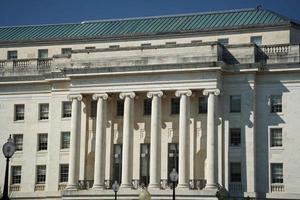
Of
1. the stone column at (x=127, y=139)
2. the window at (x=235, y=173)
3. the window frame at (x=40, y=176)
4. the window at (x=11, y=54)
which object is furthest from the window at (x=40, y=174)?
the window at (x=235, y=173)

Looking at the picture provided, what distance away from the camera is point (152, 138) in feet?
210

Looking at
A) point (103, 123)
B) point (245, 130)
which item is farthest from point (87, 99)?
point (245, 130)

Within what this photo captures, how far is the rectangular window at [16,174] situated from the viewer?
71.6 metres

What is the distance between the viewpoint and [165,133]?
66.2 meters

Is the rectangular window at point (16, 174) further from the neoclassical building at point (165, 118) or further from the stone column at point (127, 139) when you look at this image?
the stone column at point (127, 139)

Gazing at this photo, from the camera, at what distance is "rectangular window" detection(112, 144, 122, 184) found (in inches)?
2648

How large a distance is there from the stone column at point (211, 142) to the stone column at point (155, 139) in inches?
184

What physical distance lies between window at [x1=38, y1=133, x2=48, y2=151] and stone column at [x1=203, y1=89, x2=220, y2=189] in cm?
1853

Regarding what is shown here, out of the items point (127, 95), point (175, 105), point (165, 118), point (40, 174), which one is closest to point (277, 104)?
point (175, 105)

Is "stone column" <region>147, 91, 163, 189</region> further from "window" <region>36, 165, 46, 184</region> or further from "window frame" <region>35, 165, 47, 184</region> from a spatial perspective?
"window" <region>36, 165, 46, 184</region>

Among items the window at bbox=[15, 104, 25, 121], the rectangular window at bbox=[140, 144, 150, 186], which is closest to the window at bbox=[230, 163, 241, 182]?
the rectangular window at bbox=[140, 144, 150, 186]

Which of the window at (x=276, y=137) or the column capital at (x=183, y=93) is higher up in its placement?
the column capital at (x=183, y=93)

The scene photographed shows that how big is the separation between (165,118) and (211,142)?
19.7 ft

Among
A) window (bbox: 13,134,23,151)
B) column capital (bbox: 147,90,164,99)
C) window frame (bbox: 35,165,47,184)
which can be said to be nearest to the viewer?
column capital (bbox: 147,90,164,99)
